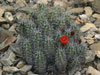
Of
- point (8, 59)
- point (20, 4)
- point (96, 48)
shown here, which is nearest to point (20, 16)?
point (20, 4)

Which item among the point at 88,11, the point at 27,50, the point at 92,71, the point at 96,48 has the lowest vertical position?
the point at 92,71

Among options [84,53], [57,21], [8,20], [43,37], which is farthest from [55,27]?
[8,20]

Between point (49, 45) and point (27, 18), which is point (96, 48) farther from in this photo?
point (27, 18)

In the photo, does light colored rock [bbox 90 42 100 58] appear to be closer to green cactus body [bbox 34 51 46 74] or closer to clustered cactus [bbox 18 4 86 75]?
clustered cactus [bbox 18 4 86 75]

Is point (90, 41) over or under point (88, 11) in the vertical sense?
under

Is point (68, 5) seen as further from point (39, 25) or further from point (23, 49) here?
point (23, 49)

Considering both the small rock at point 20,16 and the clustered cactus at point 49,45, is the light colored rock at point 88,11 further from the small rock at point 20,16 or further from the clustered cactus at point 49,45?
the small rock at point 20,16
